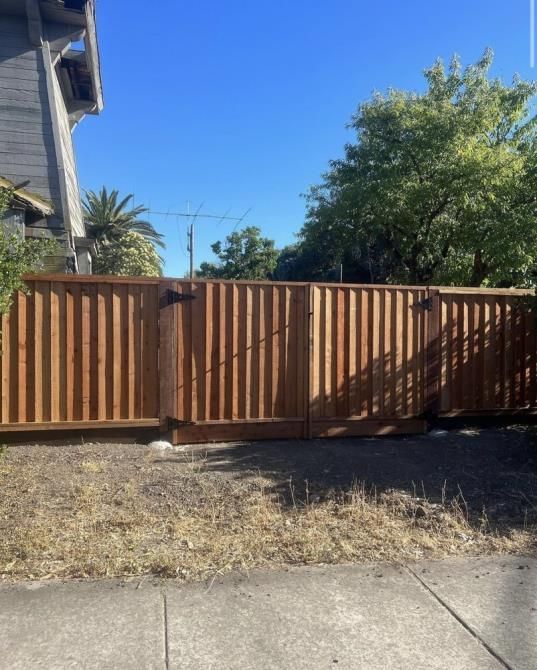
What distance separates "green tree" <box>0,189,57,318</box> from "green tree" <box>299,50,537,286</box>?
7759 millimetres

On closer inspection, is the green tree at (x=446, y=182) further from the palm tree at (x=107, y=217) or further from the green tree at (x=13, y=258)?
the palm tree at (x=107, y=217)

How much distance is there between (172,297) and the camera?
6.67 m

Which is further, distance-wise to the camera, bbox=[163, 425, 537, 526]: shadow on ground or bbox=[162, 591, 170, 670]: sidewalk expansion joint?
bbox=[163, 425, 537, 526]: shadow on ground

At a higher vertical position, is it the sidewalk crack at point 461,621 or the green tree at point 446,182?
the green tree at point 446,182

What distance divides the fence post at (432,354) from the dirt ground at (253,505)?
2.51ft

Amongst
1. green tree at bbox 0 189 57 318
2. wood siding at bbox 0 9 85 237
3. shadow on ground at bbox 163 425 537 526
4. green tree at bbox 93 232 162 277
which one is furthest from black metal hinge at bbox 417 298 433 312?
green tree at bbox 93 232 162 277

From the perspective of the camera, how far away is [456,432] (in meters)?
7.62

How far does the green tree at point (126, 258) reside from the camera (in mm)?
27031

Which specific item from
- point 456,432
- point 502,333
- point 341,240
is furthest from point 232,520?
point 341,240

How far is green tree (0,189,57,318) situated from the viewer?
5336mm

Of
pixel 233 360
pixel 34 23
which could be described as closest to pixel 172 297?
pixel 233 360

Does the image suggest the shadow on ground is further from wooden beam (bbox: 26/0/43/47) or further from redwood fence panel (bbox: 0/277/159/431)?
wooden beam (bbox: 26/0/43/47)


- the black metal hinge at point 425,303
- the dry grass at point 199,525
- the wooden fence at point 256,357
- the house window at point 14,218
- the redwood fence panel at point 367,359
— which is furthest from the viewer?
the house window at point 14,218

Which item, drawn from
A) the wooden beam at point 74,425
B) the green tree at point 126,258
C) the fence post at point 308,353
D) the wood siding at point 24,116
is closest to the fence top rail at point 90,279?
the wooden beam at point 74,425
